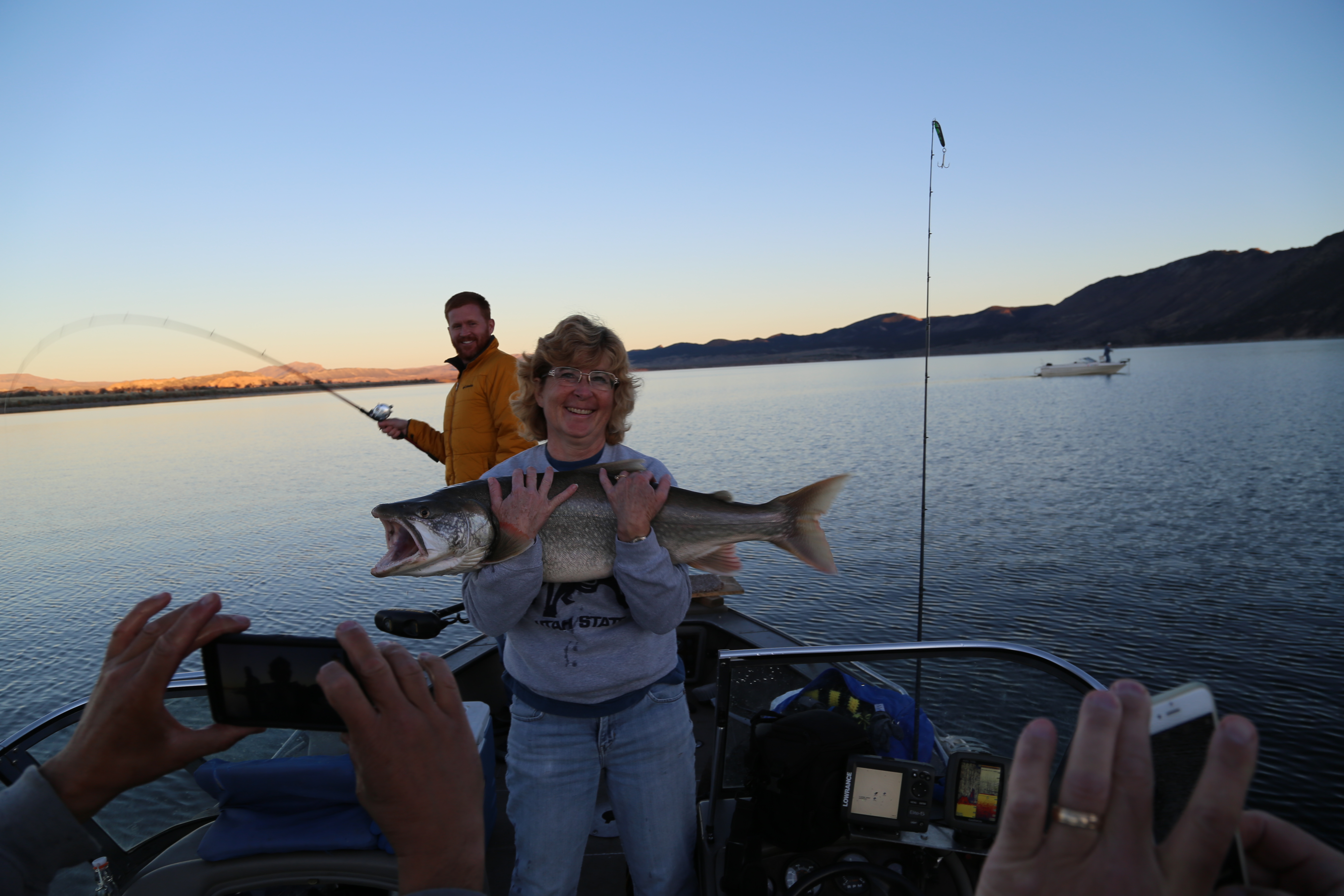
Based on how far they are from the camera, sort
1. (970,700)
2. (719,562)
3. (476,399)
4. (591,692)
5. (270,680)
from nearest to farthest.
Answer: (270,680), (591,692), (719,562), (476,399), (970,700)

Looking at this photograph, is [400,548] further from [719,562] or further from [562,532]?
[719,562]

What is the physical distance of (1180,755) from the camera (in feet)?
2.53

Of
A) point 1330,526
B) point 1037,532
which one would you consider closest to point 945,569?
point 1037,532

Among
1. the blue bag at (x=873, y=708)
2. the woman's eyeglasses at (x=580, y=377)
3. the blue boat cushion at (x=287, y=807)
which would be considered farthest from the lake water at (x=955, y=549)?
the blue boat cushion at (x=287, y=807)

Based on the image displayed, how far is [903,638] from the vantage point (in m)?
10.7

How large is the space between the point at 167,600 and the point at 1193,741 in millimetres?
1491

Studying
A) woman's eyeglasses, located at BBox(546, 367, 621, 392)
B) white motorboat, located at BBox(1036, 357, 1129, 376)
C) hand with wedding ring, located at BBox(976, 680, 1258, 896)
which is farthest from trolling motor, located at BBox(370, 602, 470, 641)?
white motorboat, located at BBox(1036, 357, 1129, 376)

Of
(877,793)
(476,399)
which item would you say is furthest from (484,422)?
(877,793)

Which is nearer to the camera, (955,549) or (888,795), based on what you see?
(888,795)

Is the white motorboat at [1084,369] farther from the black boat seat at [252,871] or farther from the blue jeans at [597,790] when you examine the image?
the black boat seat at [252,871]

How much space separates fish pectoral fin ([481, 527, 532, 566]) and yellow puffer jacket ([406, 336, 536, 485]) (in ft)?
8.36

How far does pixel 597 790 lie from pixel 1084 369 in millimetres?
98831

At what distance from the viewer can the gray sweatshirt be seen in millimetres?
2586

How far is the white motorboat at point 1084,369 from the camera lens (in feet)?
277
